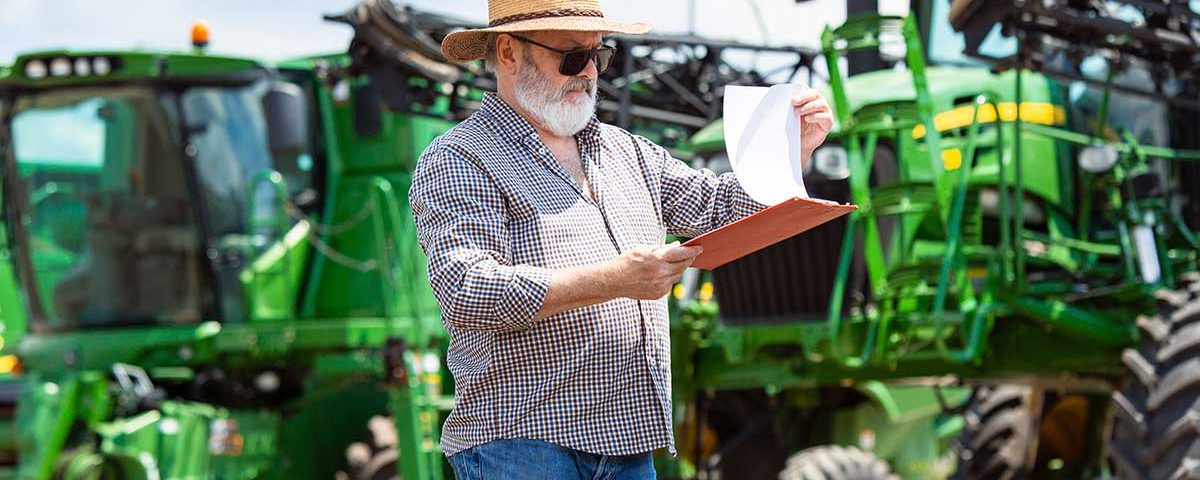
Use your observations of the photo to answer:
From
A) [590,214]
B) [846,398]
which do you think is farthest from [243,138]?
[590,214]

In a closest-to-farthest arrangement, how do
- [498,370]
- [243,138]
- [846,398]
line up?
1. [498,370]
2. [846,398]
3. [243,138]

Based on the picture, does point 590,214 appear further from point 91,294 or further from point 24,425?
point 91,294

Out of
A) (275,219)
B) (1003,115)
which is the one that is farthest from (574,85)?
(275,219)

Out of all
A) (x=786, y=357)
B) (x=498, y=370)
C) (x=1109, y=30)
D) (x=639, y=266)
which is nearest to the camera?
(x=639, y=266)

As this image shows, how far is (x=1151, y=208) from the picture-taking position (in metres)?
7.05

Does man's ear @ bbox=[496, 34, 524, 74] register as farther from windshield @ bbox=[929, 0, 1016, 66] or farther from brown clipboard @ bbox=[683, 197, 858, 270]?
windshield @ bbox=[929, 0, 1016, 66]

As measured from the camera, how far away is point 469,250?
3.08 metres

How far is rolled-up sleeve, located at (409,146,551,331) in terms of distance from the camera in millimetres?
3000

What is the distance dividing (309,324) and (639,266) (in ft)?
25.3

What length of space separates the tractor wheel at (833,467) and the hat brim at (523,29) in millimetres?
4878

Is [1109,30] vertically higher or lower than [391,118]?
higher

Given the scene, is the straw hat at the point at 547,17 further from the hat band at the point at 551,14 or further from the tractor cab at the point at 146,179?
the tractor cab at the point at 146,179

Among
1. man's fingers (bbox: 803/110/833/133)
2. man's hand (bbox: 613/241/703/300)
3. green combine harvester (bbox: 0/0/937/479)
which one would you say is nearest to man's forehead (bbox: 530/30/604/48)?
man's fingers (bbox: 803/110/833/133)

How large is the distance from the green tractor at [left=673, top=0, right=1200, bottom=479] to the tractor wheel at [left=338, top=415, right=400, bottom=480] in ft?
7.80
